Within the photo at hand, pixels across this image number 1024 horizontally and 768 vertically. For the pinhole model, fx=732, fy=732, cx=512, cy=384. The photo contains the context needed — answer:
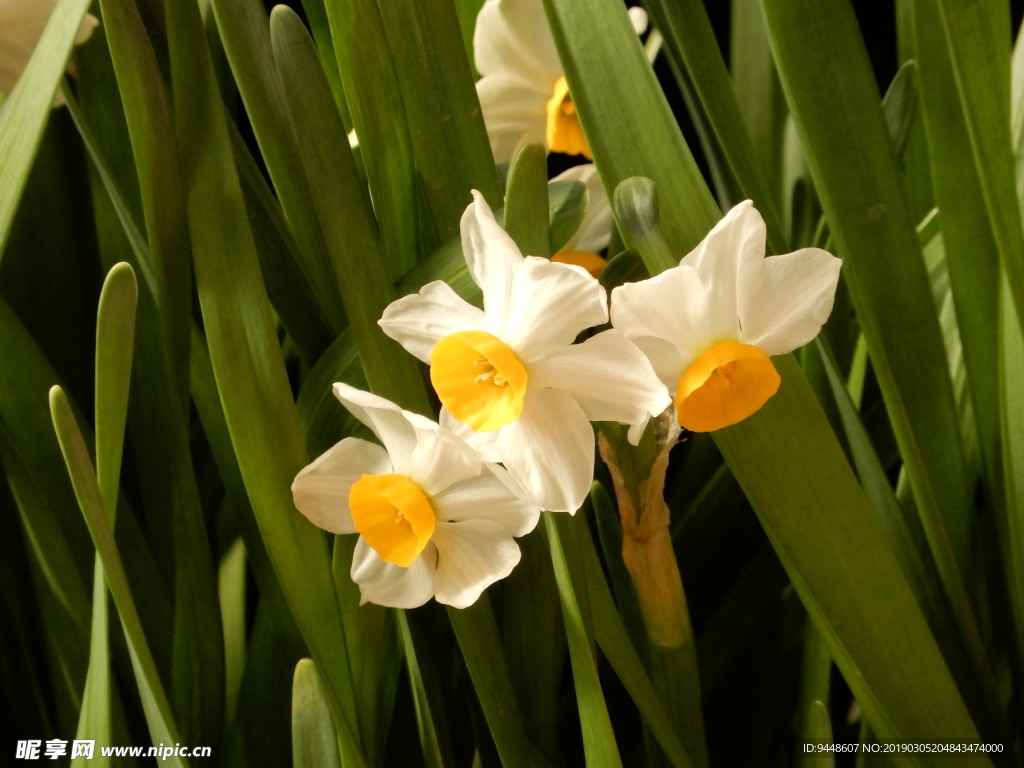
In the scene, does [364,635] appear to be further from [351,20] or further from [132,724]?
[351,20]

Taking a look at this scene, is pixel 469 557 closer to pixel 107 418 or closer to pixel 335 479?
pixel 335 479

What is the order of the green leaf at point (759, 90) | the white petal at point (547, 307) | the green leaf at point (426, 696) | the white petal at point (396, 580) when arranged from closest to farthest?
the white petal at point (547, 307) < the white petal at point (396, 580) < the green leaf at point (426, 696) < the green leaf at point (759, 90)

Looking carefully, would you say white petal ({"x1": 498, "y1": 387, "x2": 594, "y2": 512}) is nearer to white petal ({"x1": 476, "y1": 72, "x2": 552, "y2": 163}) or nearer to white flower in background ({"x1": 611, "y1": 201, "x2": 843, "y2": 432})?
white flower in background ({"x1": 611, "y1": 201, "x2": 843, "y2": 432})

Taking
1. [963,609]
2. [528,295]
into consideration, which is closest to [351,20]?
[528,295]

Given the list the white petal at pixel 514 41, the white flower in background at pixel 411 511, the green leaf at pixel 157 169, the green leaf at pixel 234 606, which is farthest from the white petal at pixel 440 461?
the white petal at pixel 514 41

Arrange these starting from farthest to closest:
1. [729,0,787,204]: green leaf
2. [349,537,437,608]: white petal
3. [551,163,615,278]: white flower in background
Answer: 1. [729,0,787,204]: green leaf
2. [551,163,615,278]: white flower in background
3. [349,537,437,608]: white petal

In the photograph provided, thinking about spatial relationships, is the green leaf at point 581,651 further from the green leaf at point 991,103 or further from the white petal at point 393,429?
the green leaf at point 991,103

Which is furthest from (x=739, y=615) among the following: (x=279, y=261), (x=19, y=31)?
(x=19, y=31)

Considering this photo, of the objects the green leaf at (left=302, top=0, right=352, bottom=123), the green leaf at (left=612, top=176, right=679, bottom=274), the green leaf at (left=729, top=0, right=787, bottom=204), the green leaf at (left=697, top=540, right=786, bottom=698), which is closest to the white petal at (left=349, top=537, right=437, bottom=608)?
the green leaf at (left=612, top=176, right=679, bottom=274)
